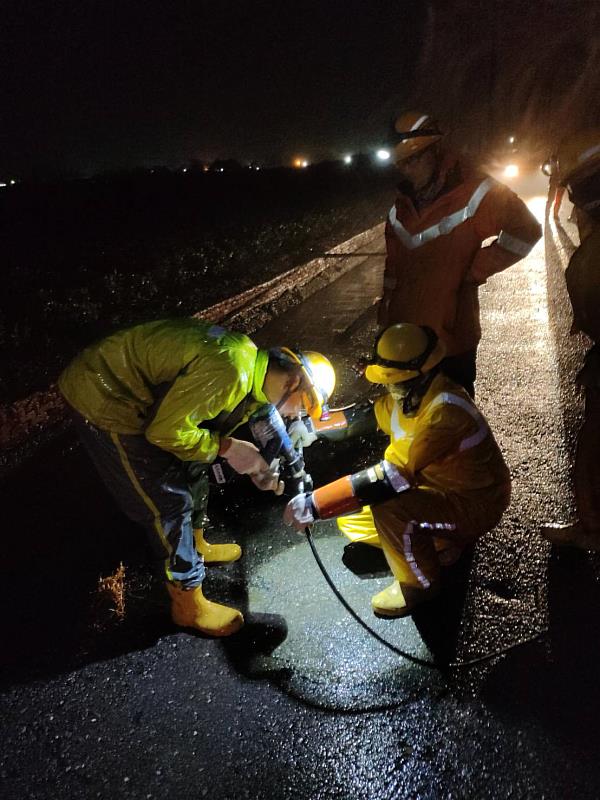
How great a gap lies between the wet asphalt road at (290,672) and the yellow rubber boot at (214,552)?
0.20ft

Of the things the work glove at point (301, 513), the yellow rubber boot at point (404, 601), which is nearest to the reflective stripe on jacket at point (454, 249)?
the work glove at point (301, 513)

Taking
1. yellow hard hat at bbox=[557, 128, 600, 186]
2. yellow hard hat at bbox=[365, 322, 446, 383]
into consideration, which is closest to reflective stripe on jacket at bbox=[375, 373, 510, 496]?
yellow hard hat at bbox=[365, 322, 446, 383]

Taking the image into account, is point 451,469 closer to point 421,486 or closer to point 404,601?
point 421,486

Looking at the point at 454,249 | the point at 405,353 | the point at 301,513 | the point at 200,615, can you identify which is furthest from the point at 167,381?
the point at 454,249

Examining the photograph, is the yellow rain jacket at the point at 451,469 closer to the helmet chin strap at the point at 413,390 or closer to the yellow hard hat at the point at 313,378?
the helmet chin strap at the point at 413,390

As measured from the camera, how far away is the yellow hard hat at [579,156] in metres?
2.16

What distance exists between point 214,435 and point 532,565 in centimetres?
185

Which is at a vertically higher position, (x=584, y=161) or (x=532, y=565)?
(x=584, y=161)

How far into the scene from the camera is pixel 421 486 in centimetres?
253

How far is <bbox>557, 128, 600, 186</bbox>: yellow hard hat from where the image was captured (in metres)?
2.16

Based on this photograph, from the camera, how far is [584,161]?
219 centimetres

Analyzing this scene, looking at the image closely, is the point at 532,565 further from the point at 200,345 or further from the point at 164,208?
the point at 164,208

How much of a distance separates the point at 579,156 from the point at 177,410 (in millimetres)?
2097

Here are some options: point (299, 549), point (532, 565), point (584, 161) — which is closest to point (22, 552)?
point (299, 549)
